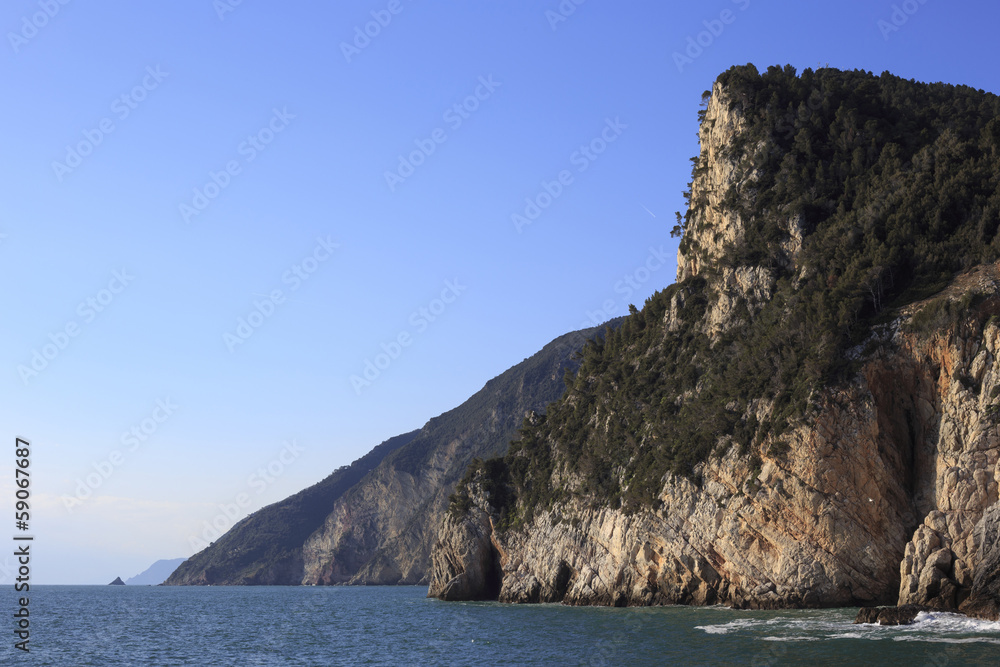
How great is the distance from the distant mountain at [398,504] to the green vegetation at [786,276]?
92288 millimetres

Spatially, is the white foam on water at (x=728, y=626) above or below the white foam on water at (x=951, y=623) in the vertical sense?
below

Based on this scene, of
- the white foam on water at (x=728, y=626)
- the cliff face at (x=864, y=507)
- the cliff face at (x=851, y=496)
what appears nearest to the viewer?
the white foam on water at (x=728, y=626)

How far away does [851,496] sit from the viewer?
145ft

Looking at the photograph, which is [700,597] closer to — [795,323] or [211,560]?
[795,323]

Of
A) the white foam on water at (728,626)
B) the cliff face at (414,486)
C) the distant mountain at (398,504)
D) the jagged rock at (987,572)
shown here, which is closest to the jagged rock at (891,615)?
the jagged rock at (987,572)

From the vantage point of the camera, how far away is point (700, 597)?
51719mm

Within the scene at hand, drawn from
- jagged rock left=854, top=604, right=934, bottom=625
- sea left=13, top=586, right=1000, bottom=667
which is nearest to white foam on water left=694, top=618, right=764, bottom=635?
sea left=13, top=586, right=1000, bottom=667

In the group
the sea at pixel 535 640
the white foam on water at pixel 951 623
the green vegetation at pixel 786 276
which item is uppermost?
the green vegetation at pixel 786 276

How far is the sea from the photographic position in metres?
30.4

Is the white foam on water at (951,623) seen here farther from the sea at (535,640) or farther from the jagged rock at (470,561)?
the jagged rock at (470,561)

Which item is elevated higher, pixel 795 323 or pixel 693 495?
pixel 795 323

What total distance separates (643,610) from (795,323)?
20608 millimetres

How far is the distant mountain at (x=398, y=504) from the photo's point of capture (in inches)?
6718

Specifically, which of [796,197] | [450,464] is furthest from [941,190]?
[450,464]
